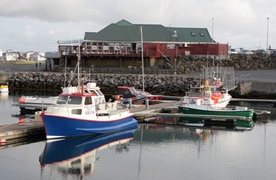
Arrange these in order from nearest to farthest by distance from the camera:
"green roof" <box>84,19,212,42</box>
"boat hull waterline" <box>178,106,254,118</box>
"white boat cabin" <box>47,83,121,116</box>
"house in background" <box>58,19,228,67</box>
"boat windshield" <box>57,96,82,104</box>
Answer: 1. "white boat cabin" <box>47,83,121,116</box>
2. "boat windshield" <box>57,96,82,104</box>
3. "boat hull waterline" <box>178,106,254,118</box>
4. "house in background" <box>58,19,228,67</box>
5. "green roof" <box>84,19,212,42</box>

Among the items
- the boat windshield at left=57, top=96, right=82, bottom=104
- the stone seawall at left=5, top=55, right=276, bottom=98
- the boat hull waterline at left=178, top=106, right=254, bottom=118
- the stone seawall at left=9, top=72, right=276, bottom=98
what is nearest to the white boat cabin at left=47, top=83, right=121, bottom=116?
the boat windshield at left=57, top=96, right=82, bottom=104

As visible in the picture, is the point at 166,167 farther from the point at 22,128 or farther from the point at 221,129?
the point at 221,129

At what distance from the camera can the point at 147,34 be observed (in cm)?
6359

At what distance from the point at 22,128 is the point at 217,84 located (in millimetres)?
17334

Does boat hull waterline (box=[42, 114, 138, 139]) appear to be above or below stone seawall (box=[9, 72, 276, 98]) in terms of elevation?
below

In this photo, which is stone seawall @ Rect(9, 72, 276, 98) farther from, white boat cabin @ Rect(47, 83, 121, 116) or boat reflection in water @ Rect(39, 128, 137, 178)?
boat reflection in water @ Rect(39, 128, 137, 178)

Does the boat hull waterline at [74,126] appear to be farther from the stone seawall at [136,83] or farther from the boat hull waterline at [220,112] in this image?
the stone seawall at [136,83]

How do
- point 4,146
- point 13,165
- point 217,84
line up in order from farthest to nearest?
point 217,84 → point 4,146 → point 13,165

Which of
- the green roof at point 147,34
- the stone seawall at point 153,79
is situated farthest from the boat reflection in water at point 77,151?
the green roof at point 147,34

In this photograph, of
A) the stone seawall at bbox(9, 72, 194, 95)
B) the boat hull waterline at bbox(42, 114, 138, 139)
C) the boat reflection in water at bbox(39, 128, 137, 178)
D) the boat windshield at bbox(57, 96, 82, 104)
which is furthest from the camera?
the stone seawall at bbox(9, 72, 194, 95)

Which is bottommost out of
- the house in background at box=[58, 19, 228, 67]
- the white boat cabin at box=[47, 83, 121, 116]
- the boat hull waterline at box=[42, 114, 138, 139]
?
the boat hull waterline at box=[42, 114, 138, 139]

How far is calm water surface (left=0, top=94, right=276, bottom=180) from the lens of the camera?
18953 mm

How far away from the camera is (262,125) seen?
102 ft

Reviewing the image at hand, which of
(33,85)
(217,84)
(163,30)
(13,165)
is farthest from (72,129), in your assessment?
(163,30)
